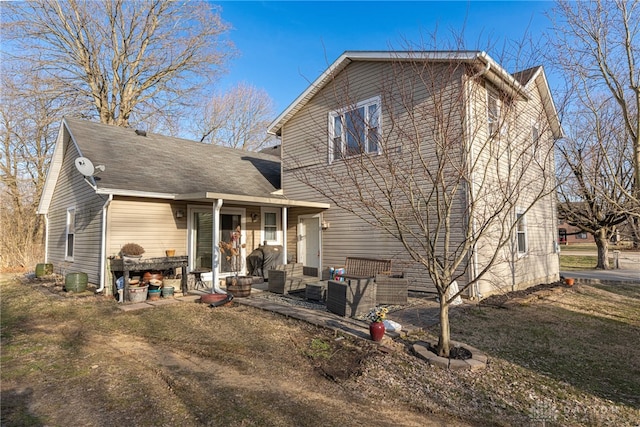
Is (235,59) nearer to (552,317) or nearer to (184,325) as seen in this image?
(184,325)

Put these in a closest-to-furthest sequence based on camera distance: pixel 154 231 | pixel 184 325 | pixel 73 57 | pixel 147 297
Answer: pixel 184 325, pixel 147 297, pixel 154 231, pixel 73 57

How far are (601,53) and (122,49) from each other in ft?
73.4

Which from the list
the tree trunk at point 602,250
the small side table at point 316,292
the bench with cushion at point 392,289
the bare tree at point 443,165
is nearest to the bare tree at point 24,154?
the bare tree at point 443,165

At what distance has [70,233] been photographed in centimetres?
1096

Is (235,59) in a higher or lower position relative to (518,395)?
higher

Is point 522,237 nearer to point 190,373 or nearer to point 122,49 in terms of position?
point 190,373

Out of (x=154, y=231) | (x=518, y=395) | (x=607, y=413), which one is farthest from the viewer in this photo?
(x=154, y=231)

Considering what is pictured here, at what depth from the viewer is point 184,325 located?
5.88 m

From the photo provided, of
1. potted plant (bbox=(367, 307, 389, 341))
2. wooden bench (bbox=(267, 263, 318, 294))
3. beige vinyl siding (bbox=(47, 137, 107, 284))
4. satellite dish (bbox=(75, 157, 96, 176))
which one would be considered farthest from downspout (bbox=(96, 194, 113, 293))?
potted plant (bbox=(367, 307, 389, 341))

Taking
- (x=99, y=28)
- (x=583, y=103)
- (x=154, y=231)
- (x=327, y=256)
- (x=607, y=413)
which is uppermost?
(x=99, y=28)

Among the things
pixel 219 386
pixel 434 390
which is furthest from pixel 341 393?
pixel 219 386

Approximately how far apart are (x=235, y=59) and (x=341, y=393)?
76.8ft

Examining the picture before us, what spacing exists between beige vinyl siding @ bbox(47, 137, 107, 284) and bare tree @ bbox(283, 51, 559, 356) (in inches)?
226

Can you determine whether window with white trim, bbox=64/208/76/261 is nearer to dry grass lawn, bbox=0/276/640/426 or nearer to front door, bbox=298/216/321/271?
dry grass lawn, bbox=0/276/640/426
